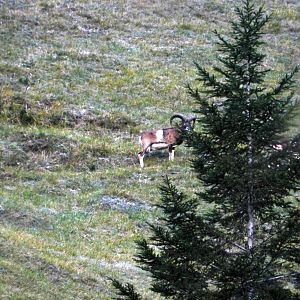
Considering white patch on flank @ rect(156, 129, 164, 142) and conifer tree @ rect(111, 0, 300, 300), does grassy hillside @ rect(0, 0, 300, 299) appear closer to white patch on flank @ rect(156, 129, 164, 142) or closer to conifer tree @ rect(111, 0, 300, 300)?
white patch on flank @ rect(156, 129, 164, 142)

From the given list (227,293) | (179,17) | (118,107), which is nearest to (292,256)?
(227,293)

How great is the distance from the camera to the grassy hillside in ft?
56.2

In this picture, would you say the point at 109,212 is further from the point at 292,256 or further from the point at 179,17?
the point at 179,17

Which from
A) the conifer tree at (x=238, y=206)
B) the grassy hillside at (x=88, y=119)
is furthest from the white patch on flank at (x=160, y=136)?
the conifer tree at (x=238, y=206)

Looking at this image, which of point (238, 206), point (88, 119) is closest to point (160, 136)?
point (88, 119)

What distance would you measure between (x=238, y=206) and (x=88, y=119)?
72.3ft

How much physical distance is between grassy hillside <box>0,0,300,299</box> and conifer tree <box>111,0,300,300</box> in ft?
4.77

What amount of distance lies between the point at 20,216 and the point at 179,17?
28238 mm

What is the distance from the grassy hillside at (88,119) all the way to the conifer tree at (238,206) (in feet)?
4.77

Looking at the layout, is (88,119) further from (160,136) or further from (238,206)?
(238,206)

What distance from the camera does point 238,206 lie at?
940 centimetres

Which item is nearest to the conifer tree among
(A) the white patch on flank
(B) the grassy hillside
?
(B) the grassy hillside

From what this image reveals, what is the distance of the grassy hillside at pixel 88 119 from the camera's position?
17.1m

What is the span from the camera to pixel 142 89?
3566 centimetres
